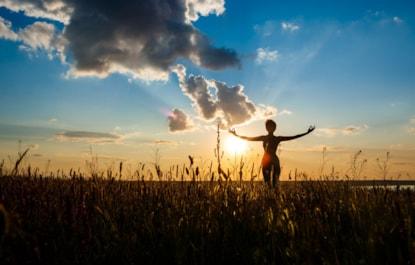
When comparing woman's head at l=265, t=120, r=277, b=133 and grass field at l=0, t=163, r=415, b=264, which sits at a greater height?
woman's head at l=265, t=120, r=277, b=133

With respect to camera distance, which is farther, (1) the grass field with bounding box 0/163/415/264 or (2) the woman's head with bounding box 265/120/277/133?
(2) the woman's head with bounding box 265/120/277/133

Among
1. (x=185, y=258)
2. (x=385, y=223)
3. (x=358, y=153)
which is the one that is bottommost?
(x=185, y=258)

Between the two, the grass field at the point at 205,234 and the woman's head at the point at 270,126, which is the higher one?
the woman's head at the point at 270,126

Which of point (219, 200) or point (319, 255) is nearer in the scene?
point (319, 255)

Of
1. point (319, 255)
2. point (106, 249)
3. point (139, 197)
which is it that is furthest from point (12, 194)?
point (319, 255)

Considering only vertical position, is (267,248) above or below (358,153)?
below

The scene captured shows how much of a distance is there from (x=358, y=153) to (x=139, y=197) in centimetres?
488

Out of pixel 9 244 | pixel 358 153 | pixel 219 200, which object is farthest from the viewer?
pixel 358 153

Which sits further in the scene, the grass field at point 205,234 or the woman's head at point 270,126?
the woman's head at point 270,126

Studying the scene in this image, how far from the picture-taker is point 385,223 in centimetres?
333

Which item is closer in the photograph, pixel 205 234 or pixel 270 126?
pixel 205 234

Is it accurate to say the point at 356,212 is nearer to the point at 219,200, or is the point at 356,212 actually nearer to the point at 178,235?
the point at 219,200

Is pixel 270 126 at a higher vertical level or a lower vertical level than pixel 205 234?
higher

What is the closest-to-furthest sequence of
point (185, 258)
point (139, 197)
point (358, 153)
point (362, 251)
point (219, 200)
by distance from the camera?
1. point (362, 251)
2. point (185, 258)
3. point (219, 200)
4. point (139, 197)
5. point (358, 153)
